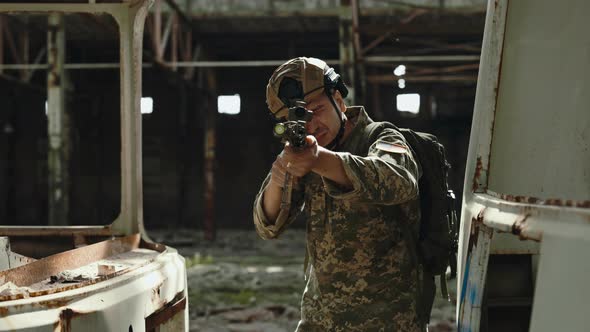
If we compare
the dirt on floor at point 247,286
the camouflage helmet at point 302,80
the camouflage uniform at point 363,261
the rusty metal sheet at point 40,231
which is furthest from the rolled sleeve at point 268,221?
the dirt on floor at point 247,286

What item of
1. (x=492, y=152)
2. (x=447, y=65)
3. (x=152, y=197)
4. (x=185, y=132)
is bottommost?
(x=152, y=197)

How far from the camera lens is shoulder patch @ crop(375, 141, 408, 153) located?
5.65ft

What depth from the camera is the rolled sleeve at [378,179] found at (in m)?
1.60

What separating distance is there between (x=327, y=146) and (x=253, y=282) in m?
5.47

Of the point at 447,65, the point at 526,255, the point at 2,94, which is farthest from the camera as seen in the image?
the point at 2,94

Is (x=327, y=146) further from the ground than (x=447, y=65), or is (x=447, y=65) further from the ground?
(x=447, y=65)

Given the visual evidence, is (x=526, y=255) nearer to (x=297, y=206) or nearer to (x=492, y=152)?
(x=492, y=152)

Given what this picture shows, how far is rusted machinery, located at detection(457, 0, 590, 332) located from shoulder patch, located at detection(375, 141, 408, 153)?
21cm

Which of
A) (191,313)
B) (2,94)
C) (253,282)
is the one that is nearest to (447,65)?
(253,282)

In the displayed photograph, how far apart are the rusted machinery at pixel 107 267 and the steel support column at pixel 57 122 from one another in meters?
7.03

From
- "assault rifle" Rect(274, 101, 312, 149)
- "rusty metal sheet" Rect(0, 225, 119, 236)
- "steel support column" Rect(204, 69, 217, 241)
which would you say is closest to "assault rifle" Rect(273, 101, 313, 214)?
"assault rifle" Rect(274, 101, 312, 149)

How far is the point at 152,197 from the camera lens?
42.7 feet

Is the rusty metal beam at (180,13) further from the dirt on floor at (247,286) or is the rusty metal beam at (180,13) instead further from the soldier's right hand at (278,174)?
the soldier's right hand at (278,174)

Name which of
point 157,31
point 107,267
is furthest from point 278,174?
point 157,31
